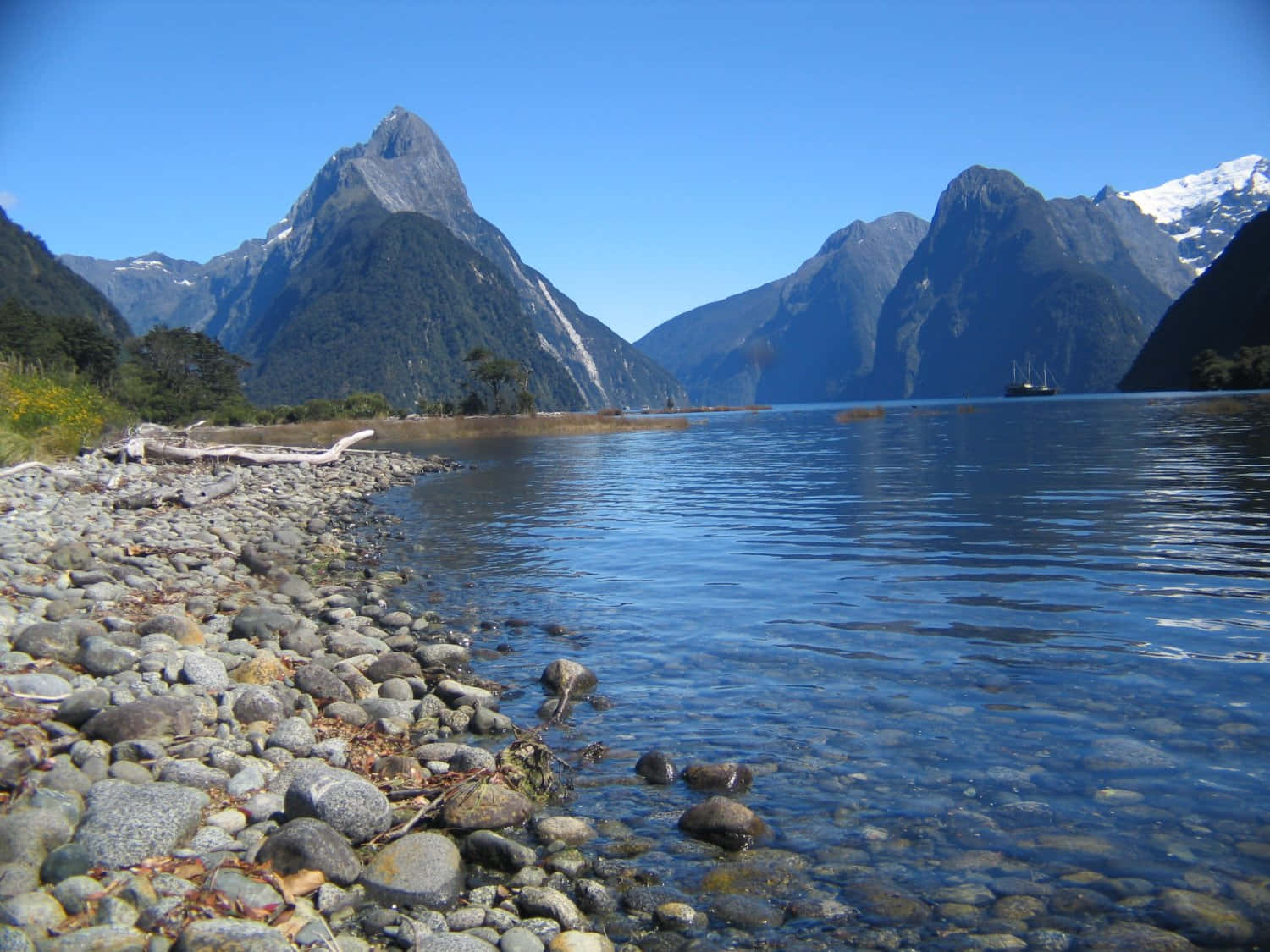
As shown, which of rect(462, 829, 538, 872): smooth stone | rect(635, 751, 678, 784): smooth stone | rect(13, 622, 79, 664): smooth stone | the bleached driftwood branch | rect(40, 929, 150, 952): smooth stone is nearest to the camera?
rect(40, 929, 150, 952): smooth stone

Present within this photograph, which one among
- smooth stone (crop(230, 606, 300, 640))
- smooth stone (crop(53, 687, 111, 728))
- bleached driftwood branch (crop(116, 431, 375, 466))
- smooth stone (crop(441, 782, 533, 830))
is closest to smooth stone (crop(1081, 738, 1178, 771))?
smooth stone (crop(441, 782, 533, 830))

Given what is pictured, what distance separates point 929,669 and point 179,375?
93.9 m

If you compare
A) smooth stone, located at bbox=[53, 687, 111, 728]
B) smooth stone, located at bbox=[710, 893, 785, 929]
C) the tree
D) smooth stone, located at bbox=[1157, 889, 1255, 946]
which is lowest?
smooth stone, located at bbox=[710, 893, 785, 929]

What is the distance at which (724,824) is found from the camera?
597 cm

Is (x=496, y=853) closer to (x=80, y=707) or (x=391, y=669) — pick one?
(x=80, y=707)

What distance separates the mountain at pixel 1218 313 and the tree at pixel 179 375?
138 m

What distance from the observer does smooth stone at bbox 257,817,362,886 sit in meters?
5.11

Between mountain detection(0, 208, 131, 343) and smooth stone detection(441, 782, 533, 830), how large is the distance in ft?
496

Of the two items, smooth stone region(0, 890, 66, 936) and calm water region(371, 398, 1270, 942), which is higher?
smooth stone region(0, 890, 66, 936)

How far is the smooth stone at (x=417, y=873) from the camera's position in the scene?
5.06 meters

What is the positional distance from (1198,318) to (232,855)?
594ft

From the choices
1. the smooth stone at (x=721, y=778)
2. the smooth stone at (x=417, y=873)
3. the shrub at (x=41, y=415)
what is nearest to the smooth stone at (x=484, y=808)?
the smooth stone at (x=417, y=873)

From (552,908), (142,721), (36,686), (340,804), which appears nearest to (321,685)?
(142,721)

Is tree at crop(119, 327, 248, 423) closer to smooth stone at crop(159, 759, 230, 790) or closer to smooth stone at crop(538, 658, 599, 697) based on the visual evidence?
smooth stone at crop(538, 658, 599, 697)
